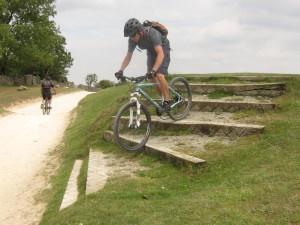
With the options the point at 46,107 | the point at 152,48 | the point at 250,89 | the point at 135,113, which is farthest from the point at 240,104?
the point at 46,107

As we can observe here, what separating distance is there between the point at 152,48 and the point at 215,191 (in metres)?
3.80

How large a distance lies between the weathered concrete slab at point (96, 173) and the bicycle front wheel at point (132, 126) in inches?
21.7

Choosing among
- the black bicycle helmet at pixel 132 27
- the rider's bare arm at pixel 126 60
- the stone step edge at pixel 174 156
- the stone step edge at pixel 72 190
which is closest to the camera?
the stone step edge at pixel 72 190

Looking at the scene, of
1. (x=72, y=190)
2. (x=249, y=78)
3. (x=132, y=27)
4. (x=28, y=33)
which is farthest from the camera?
(x=28, y=33)

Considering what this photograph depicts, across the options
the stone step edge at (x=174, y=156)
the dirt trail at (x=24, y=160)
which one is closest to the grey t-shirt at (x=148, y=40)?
the stone step edge at (x=174, y=156)

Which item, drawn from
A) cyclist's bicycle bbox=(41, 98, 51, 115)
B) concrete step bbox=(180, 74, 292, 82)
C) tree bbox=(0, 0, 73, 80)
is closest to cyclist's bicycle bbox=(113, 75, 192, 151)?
concrete step bbox=(180, 74, 292, 82)

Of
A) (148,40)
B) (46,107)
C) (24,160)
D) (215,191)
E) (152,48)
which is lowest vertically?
(24,160)

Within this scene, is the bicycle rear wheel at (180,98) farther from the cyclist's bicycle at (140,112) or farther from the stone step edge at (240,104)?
the stone step edge at (240,104)

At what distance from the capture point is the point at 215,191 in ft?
20.5

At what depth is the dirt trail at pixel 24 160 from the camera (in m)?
7.80

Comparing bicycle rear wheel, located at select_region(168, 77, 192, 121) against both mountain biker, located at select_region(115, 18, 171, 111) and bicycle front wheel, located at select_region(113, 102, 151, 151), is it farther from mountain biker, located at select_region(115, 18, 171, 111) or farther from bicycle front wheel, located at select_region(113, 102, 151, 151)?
bicycle front wheel, located at select_region(113, 102, 151, 151)

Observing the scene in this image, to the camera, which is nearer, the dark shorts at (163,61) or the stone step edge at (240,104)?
the dark shorts at (163,61)

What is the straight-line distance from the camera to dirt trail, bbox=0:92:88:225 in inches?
307

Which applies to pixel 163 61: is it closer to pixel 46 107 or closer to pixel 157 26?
pixel 157 26
